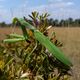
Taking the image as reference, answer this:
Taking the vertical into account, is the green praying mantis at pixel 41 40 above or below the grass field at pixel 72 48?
above

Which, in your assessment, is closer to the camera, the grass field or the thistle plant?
the thistle plant

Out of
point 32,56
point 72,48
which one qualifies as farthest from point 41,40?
point 72,48

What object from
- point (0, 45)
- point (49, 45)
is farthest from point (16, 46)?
point (49, 45)

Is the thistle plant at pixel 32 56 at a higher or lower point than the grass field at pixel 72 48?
higher

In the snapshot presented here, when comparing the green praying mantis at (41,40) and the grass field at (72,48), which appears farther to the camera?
the grass field at (72,48)

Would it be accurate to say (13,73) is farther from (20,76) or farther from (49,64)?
(49,64)

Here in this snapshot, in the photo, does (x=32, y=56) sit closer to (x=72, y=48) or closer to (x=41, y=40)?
(x=41, y=40)

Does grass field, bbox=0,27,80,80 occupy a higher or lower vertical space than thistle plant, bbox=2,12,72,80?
lower
